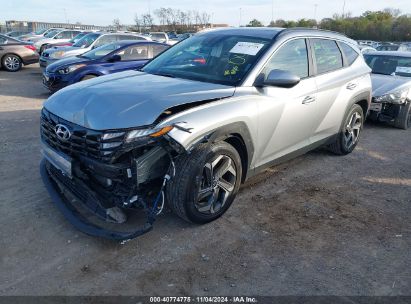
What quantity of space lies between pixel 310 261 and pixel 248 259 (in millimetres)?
533

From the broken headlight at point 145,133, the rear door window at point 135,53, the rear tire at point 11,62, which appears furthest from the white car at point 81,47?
the broken headlight at point 145,133

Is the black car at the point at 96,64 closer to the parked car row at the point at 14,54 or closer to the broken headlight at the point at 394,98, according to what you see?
the broken headlight at the point at 394,98

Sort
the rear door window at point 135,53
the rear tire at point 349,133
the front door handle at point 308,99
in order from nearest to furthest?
the front door handle at point 308,99 → the rear tire at point 349,133 → the rear door window at point 135,53

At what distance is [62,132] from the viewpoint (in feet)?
10.5

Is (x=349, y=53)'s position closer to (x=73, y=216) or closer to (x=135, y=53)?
(x=73, y=216)

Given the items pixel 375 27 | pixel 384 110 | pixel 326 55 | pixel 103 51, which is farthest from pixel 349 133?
pixel 375 27

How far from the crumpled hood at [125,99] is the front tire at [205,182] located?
1.57 ft

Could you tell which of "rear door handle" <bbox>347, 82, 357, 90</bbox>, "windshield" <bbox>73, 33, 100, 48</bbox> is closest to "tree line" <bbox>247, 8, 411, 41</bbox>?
"windshield" <bbox>73, 33, 100, 48</bbox>

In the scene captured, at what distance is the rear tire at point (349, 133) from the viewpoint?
5.48 m

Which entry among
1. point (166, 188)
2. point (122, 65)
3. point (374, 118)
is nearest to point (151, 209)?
point (166, 188)

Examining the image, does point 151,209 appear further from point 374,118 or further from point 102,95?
point 374,118

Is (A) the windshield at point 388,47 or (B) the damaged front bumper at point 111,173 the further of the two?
(A) the windshield at point 388,47

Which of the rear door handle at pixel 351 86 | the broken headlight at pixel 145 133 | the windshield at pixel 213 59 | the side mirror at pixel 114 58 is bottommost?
the broken headlight at pixel 145 133

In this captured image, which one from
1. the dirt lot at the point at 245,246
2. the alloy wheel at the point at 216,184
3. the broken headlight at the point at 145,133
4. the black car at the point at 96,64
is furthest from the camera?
the black car at the point at 96,64
